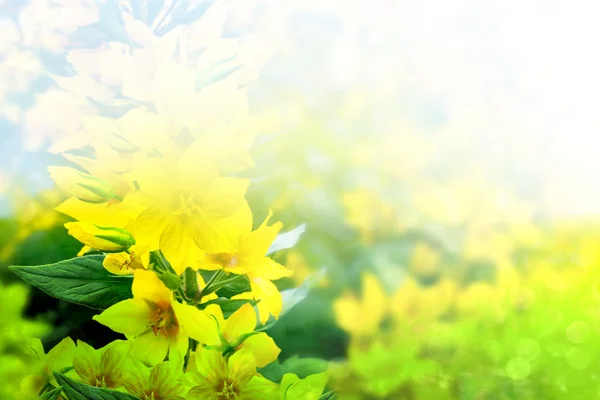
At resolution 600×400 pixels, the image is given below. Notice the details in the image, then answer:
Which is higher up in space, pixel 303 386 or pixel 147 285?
pixel 147 285

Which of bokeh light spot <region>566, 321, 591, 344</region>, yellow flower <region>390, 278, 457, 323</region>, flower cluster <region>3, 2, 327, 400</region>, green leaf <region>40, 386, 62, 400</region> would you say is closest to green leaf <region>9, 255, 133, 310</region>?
flower cluster <region>3, 2, 327, 400</region>

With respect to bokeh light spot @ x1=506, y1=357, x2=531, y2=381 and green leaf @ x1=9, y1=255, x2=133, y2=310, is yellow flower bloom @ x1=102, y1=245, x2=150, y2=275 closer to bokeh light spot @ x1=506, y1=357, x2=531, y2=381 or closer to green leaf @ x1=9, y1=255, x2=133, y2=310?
green leaf @ x1=9, y1=255, x2=133, y2=310

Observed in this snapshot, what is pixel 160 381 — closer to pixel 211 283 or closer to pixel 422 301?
pixel 211 283

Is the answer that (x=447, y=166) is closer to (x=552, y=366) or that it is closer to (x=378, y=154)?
(x=378, y=154)

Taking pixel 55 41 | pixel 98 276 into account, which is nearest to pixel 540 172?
pixel 98 276

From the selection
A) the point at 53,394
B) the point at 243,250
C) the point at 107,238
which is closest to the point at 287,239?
the point at 243,250
